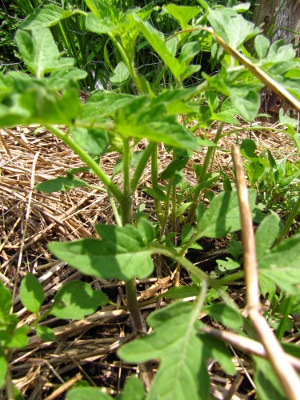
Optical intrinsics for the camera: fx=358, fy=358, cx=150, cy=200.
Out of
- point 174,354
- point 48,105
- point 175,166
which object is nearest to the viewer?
point 48,105

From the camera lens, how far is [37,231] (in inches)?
51.9

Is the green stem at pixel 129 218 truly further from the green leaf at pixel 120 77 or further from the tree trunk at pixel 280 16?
the tree trunk at pixel 280 16

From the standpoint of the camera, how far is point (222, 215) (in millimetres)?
844

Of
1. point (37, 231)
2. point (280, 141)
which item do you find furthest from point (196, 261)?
point (280, 141)

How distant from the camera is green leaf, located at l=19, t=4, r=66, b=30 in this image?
0.98m

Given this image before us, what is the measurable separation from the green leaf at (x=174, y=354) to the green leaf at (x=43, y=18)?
2.68ft

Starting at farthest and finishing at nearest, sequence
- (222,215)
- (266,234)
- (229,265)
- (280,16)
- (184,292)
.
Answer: (280,16) → (229,265) → (184,292) → (222,215) → (266,234)

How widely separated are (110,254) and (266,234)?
0.32 metres

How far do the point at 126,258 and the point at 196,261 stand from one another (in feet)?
2.10

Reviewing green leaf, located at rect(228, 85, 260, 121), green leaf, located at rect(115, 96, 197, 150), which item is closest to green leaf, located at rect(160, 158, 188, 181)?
green leaf, located at rect(228, 85, 260, 121)

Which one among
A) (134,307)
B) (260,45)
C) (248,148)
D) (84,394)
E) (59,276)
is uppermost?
(260,45)

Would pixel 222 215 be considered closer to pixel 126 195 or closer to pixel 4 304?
pixel 126 195

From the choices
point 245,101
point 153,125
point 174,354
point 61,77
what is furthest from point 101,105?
point 174,354

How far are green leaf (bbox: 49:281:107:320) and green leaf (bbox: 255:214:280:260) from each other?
0.38m
